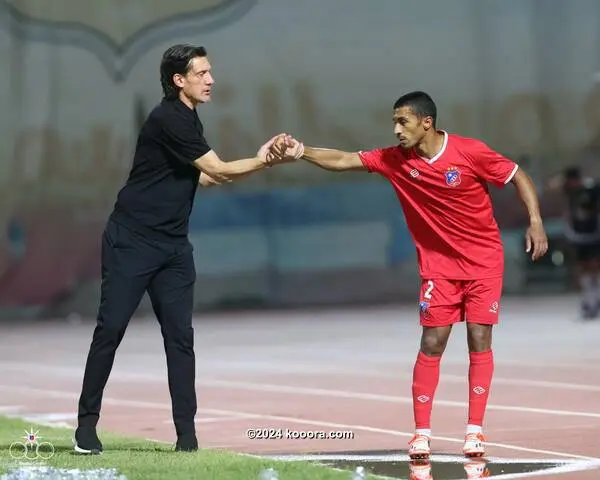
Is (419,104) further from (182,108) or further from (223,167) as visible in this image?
(182,108)

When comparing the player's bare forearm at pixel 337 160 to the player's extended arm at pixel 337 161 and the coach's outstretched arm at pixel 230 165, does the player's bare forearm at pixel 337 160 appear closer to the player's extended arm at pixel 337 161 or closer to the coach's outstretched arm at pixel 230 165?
the player's extended arm at pixel 337 161

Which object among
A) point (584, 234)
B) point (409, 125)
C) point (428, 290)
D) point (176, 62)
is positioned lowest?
point (428, 290)

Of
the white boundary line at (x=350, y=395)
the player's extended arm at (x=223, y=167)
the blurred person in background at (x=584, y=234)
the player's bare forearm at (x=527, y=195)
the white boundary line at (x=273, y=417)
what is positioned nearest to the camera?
the player's extended arm at (x=223, y=167)

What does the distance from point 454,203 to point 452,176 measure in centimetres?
15

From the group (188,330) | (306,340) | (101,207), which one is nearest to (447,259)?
(188,330)

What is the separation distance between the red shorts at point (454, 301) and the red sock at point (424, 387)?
8.0 inches

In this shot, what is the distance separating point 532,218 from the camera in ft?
28.3

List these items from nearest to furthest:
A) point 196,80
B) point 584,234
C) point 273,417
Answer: point 196,80, point 273,417, point 584,234

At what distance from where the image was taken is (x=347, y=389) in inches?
516

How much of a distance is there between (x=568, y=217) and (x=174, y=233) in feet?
45.1

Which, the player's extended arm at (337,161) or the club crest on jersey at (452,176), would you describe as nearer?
the club crest on jersey at (452,176)

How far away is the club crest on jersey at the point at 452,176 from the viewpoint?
28.0 feet

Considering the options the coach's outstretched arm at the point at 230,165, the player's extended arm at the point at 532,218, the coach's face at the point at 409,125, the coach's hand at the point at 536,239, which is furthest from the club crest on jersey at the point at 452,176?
the coach's outstretched arm at the point at 230,165

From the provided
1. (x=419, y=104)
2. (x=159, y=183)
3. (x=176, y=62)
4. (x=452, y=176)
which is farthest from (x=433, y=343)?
(x=176, y=62)
